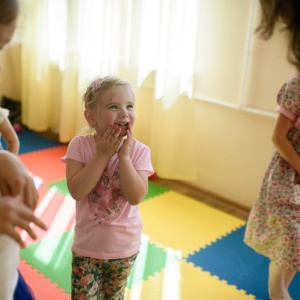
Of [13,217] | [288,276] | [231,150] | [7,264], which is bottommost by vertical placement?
[288,276]

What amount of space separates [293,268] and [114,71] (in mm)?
1901

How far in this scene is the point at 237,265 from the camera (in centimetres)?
226

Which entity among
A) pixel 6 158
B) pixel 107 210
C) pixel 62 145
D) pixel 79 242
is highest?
pixel 6 158

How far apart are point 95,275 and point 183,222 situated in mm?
1289

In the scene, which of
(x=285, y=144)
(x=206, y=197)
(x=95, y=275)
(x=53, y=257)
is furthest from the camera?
(x=206, y=197)

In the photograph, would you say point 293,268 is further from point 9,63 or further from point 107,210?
point 9,63

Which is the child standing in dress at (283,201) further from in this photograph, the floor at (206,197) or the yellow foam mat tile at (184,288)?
the floor at (206,197)

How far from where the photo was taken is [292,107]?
179 centimetres

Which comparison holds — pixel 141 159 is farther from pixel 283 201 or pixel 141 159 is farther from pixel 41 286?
pixel 41 286

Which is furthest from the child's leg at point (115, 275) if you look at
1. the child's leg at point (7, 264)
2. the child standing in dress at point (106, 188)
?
the child's leg at point (7, 264)

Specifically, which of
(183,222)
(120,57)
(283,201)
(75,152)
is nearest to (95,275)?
(75,152)

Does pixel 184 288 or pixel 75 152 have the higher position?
pixel 75 152

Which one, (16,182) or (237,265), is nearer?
(16,182)

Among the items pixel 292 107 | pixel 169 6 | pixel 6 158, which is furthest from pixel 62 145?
pixel 6 158
